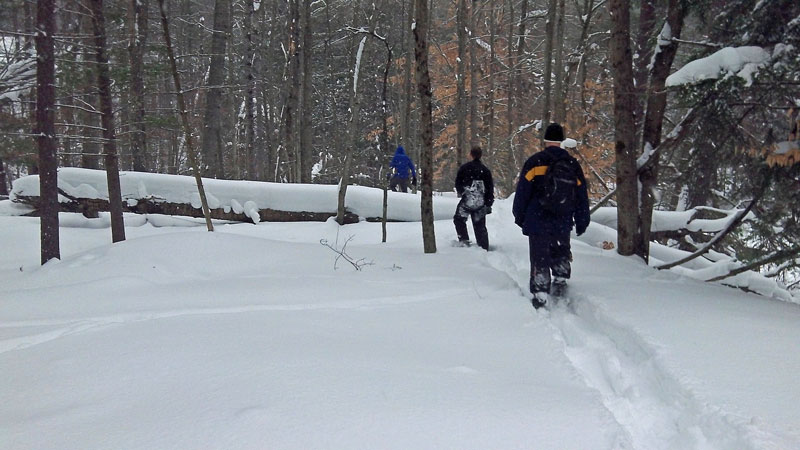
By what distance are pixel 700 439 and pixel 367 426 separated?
177 cm

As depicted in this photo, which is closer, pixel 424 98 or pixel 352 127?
pixel 424 98

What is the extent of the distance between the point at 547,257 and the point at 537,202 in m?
0.62

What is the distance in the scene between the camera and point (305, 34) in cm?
1603

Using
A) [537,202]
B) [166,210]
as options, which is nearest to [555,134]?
[537,202]

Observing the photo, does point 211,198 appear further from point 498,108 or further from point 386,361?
point 498,108

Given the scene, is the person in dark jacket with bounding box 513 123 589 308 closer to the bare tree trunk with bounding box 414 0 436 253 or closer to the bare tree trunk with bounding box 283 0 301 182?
the bare tree trunk with bounding box 414 0 436 253

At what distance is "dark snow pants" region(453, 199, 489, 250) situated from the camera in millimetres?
8773

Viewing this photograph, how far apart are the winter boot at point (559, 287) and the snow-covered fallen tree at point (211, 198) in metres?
7.58

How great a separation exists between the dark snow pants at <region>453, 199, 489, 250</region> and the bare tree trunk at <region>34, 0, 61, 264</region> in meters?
6.84

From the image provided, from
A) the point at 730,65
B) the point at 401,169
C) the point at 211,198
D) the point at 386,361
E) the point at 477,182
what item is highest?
the point at 730,65

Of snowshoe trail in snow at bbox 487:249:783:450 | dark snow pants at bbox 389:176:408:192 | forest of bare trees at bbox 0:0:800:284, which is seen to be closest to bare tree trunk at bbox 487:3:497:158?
forest of bare trees at bbox 0:0:800:284

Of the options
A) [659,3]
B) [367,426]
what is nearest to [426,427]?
[367,426]

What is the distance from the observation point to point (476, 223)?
28.9 feet

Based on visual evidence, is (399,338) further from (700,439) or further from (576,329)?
(700,439)
